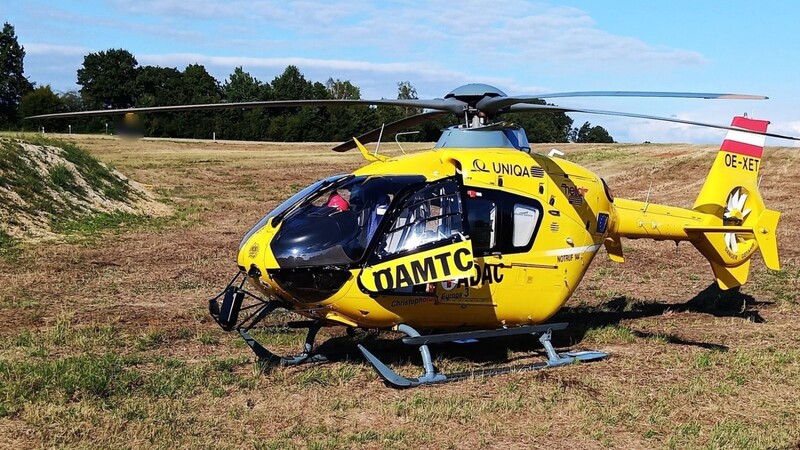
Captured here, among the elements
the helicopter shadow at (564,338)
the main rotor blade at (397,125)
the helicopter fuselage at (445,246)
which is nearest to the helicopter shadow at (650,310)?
the helicopter shadow at (564,338)

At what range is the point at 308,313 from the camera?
801 cm

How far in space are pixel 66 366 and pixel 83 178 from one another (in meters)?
16.1

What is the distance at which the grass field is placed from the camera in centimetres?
657

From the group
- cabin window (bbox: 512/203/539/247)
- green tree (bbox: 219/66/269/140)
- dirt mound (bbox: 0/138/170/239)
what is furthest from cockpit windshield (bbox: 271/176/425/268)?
green tree (bbox: 219/66/269/140)

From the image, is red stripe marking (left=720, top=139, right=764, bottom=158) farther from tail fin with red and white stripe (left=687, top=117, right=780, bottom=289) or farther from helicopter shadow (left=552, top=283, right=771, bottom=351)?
helicopter shadow (left=552, top=283, right=771, bottom=351)

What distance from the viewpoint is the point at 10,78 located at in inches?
2584

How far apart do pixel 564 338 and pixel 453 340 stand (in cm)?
268

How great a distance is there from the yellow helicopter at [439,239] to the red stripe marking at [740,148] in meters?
2.33

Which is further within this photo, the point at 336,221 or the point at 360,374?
the point at 360,374

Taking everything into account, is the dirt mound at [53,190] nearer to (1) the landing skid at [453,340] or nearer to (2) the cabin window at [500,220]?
(1) the landing skid at [453,340]

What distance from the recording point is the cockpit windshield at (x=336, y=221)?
24.7 ft

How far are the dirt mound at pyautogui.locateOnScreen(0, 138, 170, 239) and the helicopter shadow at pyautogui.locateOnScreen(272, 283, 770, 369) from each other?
10761mm

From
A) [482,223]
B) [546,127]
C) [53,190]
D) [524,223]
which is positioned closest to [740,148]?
[524,223]

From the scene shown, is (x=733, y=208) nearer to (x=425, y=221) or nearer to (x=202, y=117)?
(x=425, y=221)
